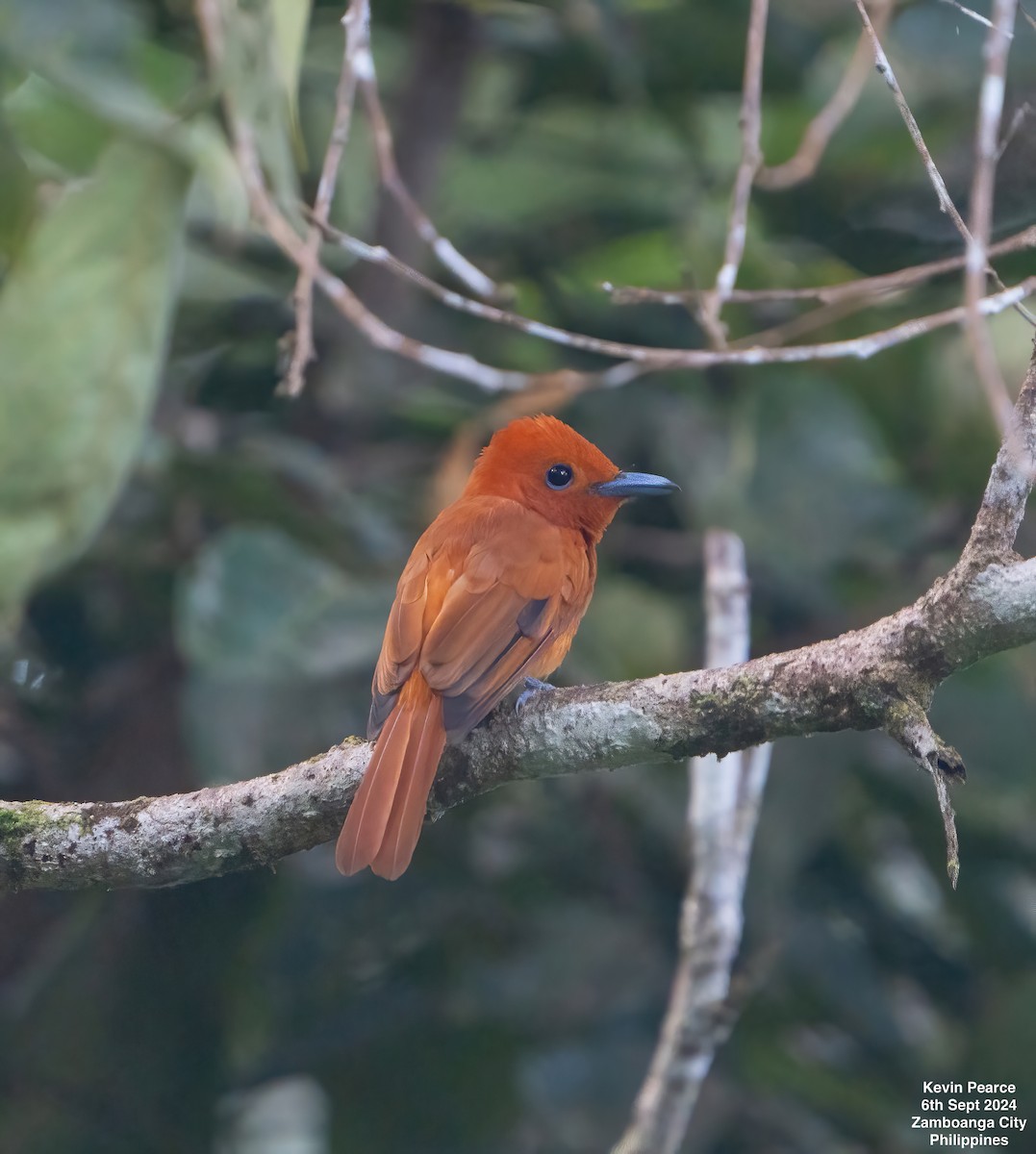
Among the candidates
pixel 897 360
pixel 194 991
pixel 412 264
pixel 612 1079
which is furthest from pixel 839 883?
pixel 412 264

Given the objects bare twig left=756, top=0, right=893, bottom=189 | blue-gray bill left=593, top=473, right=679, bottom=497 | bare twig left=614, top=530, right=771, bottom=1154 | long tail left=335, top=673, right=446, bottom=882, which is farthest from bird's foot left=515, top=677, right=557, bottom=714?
bare twig left=756, top=0, right=893, bottom=189

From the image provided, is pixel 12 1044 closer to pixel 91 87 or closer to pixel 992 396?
pixel 91 87

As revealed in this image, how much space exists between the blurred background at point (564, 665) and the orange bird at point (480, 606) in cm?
21

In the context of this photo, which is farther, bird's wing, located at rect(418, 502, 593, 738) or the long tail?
bird's wing, located at rect(418, 502, 593, 738)

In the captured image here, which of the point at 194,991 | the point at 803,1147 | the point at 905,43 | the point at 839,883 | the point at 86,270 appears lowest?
the point at 803,1147

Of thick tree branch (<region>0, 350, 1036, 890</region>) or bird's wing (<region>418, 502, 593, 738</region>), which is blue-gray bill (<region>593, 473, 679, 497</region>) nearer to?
bird's wing (<region>418, 502, 593, 738</region>)

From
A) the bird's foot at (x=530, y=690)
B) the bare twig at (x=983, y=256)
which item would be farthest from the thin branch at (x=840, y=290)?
the bird's foot at (x=530, y=690)

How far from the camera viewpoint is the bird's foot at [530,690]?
104 inches

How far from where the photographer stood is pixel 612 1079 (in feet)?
12.2

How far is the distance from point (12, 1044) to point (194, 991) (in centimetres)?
45

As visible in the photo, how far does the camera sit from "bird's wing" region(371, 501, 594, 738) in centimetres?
286

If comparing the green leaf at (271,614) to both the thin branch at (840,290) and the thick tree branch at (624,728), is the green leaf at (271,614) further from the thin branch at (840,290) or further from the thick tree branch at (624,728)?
the thin branch at (840,290)

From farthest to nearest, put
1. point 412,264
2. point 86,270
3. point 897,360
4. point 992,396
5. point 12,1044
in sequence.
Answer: point 412,264, point 897,360, point 12,1044, point 86,270, point 992,396

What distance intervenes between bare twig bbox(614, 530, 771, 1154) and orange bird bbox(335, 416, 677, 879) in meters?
0.41
